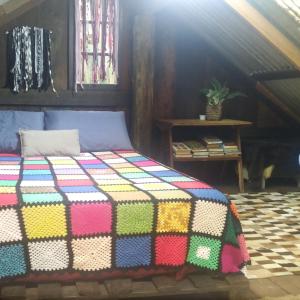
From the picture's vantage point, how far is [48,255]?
2.33 m

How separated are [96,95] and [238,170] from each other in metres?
1.57

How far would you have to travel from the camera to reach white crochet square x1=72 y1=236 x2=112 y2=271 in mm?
2365

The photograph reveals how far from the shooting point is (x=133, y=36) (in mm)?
4965

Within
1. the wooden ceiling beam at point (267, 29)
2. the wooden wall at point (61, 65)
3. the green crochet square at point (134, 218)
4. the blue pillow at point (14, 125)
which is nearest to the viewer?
the green crochet square at point (134, 218)

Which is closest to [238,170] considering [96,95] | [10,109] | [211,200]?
[96,95]

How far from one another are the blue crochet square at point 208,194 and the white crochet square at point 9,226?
0.87 meters

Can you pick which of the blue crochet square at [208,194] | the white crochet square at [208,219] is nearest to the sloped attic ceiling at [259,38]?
the blue crochet square at [208,194]

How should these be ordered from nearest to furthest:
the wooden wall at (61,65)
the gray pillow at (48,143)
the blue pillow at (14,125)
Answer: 1. the gray pillow at (48,143)
2. the blue pillow at (14,125)
3. the wooden wall at (61,65)

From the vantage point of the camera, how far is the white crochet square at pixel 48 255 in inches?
91.0

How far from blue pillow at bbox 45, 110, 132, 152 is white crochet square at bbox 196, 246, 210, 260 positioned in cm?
207

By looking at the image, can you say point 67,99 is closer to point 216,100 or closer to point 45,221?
point 216,100

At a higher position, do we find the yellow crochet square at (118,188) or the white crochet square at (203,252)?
the yellow crochet square at (118,188)

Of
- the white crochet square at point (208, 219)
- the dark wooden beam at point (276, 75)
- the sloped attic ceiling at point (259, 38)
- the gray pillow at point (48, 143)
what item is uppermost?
the sloped attic ceiling at point (259, 38)

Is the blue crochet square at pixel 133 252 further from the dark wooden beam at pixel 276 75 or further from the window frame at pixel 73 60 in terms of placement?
the window frame at pixel 73 60
